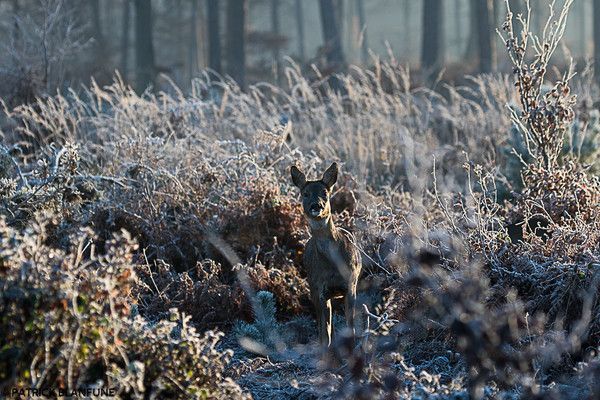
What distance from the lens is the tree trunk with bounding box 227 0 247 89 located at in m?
25.2

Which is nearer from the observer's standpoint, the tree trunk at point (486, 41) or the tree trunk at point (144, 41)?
the tree trunk at point (486, 41)

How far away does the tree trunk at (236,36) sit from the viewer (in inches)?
993

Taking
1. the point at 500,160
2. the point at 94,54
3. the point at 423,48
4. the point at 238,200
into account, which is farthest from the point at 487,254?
the point at 94,54

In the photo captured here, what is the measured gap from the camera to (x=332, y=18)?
2628cm

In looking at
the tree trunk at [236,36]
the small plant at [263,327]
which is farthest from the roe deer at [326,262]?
the tree trunk at [236,36]

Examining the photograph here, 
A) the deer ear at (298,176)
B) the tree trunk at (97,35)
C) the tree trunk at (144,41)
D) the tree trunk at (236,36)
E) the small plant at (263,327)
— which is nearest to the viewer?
the deer ear at (298,176)

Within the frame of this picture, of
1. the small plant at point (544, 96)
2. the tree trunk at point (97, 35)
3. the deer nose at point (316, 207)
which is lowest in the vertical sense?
the deer nose at point (316, 207)

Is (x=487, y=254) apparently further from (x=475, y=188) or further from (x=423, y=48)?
(x=423, y=48)

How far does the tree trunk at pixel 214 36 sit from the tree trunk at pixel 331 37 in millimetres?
3628

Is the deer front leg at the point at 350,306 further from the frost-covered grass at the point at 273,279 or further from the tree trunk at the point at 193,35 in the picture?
the tree trunk at the point at 193,35

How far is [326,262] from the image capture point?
17.8ft

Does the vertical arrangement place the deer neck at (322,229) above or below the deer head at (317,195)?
below

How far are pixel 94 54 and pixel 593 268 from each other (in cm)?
3103

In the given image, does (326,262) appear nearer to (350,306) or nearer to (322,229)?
(322,229)
